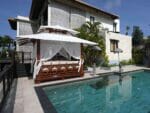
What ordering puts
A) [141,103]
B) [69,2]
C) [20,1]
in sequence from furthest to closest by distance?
[20,1] → [69,2] → [141,103]

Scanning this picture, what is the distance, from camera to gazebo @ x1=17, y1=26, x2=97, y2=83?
9930mm

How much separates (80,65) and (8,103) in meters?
6.87

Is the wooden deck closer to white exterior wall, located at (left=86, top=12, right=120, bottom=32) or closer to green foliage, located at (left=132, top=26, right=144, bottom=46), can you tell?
white exterior wall, located at (left=86, top=12, right=120, bottom=32)

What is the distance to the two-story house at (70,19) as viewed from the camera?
1633 centimetres

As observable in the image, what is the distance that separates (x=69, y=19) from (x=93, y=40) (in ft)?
12.7

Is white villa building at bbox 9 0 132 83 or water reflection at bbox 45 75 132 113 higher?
white villa building at bbox 9 0 132 83

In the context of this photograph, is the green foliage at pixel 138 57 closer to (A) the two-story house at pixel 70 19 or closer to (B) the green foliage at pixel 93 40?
(A) the two-story house at pixel 70 19

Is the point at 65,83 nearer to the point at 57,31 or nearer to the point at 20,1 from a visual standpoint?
the point at 57,31

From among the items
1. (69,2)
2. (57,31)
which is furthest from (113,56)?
(57,31)

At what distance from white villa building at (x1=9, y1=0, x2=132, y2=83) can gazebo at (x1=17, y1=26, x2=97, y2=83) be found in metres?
1.92

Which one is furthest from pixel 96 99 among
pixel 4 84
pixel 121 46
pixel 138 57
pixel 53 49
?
pixel 138 57

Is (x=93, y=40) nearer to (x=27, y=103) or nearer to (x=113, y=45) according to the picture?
(x=113, y=45)

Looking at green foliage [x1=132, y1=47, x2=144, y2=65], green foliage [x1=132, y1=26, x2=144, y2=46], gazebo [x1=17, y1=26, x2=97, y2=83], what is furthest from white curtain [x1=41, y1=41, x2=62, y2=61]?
green foliage [x1=132, y1=26, x2=144, y2=46]

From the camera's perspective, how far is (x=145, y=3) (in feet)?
52.5
